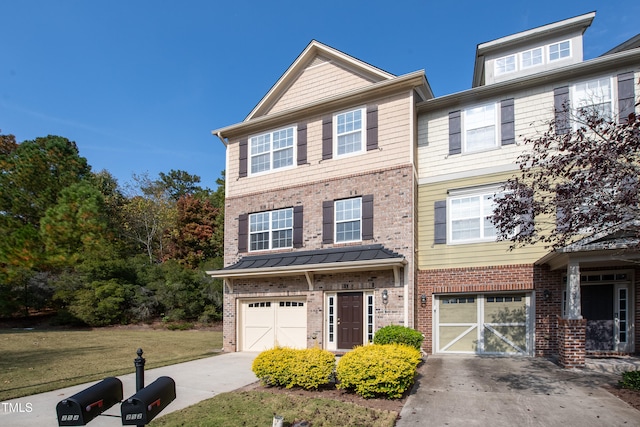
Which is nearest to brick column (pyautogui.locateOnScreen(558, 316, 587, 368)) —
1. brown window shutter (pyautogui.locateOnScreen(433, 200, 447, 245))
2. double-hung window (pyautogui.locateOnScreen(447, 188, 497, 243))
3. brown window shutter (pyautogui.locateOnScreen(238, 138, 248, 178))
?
double-hung window (pyautogui.locateOnScreen(447, 188, 497, 243))

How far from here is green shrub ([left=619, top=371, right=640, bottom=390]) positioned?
753 centimetres

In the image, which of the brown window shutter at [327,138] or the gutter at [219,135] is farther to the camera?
the gutter at [219,135]

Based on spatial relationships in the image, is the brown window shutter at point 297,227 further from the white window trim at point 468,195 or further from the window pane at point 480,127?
the window pane at point 480,127

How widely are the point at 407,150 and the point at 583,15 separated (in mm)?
7415

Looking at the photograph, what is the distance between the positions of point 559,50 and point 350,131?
7.70 metres

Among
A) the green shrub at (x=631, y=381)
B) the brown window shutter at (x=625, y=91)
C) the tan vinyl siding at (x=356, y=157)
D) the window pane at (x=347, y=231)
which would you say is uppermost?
the brown window shutter at (x=625, y=91)

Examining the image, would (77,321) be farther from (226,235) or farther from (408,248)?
(408,248)

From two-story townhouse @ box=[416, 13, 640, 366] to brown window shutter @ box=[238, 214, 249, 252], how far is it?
21.0 ft

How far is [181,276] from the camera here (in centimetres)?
2605

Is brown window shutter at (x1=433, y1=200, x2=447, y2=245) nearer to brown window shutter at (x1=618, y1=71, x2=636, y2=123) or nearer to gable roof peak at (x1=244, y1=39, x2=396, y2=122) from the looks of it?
gable roof peak at (x1=244, y1=39, x2=396, y2=122)

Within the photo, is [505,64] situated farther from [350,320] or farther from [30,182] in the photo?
[30,182]

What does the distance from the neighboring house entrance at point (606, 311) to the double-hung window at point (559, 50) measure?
7624 millimetres

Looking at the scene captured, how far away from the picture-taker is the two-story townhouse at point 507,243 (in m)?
11.1

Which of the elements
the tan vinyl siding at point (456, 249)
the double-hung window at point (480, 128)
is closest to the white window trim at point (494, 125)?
the double-hung window at point (480, 128)
